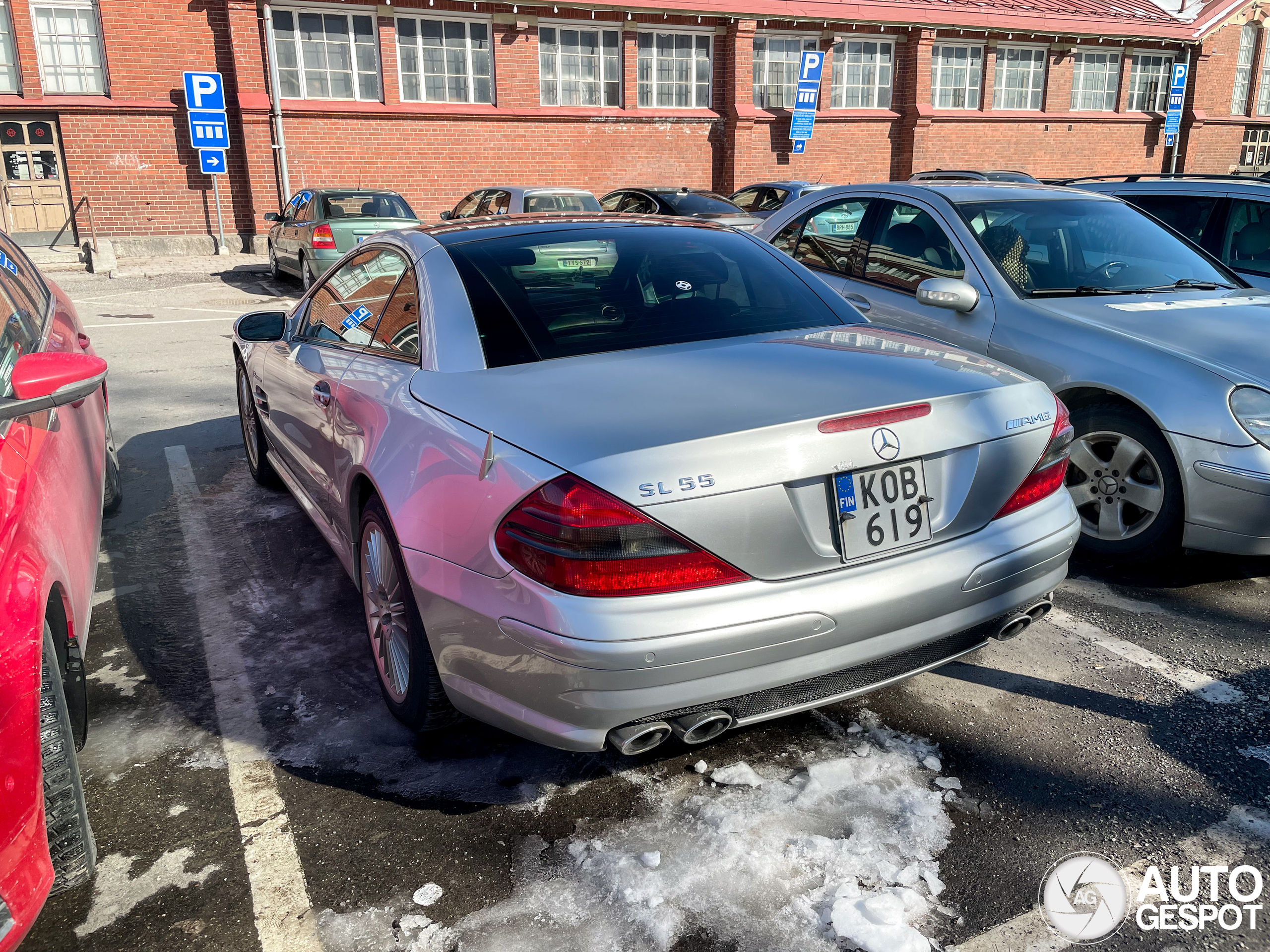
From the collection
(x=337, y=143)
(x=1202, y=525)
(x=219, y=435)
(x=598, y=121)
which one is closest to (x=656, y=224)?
(x=1202, y=525)

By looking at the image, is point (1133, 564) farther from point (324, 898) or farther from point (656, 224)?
point (324, 898)

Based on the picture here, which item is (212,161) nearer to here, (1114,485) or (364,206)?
(364,206)

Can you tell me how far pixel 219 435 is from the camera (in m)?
6.74

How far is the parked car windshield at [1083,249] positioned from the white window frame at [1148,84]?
94.5ft

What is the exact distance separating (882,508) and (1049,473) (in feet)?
2.37

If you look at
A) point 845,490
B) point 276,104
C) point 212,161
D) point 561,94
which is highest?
point 561,94

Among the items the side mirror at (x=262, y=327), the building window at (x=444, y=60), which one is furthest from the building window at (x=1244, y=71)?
the side mirror at (x=262, y=327)

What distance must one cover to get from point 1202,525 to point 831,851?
236 cm

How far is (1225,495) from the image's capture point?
3.76m

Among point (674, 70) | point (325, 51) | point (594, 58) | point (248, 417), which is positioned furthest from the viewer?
point (674, 70)

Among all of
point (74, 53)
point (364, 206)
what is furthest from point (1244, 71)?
point (74, 53)

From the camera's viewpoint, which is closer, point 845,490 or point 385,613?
point 845,490

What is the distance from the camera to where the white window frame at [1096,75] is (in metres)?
28.3

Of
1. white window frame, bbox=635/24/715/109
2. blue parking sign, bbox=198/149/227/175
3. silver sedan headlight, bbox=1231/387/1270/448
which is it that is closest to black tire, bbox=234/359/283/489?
silver sedan headlight, bbox=1231/387/1270/448
